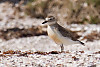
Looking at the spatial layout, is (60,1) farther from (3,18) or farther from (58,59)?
(58,59)

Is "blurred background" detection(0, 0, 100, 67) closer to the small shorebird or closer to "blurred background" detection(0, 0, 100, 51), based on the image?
"blurred background" detection(0, 0, 100, 51)

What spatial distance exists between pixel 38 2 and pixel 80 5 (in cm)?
341

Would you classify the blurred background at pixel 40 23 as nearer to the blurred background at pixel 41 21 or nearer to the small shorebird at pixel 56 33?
the blurred background at pixel 41 21

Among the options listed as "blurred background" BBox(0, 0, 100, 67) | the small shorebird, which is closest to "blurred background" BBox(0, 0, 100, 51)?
"blurred background" BBox(0, 0, 100, 67)

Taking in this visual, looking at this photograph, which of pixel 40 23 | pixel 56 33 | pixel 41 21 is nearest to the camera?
pixel 56 33

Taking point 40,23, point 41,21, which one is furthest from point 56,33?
point 41,21

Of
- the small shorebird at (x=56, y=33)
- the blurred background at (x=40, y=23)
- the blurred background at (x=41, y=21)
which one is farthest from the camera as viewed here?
the blurred background at (x=41, y=21)

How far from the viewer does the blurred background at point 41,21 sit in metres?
13.0

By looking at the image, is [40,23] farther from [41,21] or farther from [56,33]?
[56,33]

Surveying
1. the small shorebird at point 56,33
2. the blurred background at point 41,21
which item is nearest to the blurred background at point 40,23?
the blurred background at point 41,21

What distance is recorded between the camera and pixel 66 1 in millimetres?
16875

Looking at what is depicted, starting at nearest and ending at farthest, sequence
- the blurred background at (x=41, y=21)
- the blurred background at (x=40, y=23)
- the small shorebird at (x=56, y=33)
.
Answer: the small shorebird at (x=56, y=33), the blurred background at (x=40, y=23), the blurred background at (x=41, y=21)

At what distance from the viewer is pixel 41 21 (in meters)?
16.0

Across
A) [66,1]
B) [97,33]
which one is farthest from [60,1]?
[97,33]
